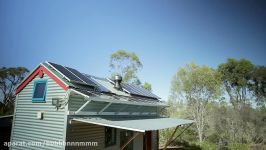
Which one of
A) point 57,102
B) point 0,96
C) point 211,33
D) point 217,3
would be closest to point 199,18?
point 217,3

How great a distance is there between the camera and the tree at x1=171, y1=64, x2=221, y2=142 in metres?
31.3

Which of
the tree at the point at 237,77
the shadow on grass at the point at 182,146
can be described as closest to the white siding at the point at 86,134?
the shadow on grass at the point at 182,146

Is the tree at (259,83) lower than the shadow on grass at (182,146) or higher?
higher

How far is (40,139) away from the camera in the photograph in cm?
1120

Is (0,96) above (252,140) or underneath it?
above

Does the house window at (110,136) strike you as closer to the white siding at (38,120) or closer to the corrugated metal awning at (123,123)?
the corrugated metal awning at (123,123)

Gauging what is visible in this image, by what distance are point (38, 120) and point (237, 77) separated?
1466 inches

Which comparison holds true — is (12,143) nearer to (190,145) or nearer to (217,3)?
(217,3)

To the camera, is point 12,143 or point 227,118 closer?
point 12,143

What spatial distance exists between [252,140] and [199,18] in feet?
68.1

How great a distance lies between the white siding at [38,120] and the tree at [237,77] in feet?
116

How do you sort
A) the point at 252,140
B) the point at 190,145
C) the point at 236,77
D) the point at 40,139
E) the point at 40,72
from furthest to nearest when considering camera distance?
the point at 236,77, the point at 252,140, the point at 190,145, the point at 40,72, the point at 40,139

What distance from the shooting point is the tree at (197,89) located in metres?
31.3

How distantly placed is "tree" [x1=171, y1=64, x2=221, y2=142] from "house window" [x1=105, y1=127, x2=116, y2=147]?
1999cm
